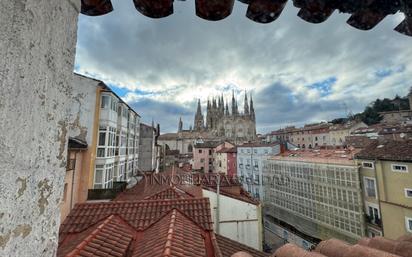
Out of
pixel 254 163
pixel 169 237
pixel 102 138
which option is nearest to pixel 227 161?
pixel 254 163

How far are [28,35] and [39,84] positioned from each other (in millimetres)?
189

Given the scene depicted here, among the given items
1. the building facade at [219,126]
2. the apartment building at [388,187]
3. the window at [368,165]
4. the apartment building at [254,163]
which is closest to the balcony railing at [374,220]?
the apartment building at [388,187]

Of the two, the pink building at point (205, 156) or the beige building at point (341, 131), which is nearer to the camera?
the pink building at point (205, 156)

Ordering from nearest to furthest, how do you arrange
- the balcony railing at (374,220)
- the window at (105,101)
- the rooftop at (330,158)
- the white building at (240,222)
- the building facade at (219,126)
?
the white building at (240,222) → the window at (105,101) → the balcony railing at (374,220) → the rooftop at (330,158) → the building facade at (219,126)

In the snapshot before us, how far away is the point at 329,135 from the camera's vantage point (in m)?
54.0

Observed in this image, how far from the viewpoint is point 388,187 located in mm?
17125

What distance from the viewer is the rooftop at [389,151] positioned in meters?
16.2

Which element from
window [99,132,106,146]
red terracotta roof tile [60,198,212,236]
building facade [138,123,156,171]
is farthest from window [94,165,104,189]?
building facade [138,123,156,171]

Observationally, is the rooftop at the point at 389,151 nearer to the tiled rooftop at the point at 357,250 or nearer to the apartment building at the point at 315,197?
the apartment building at the point at 315,197

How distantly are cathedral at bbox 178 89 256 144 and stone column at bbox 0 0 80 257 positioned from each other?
280ft

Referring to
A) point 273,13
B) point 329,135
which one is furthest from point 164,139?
point 273,13

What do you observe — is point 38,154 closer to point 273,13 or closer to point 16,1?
point 16,1

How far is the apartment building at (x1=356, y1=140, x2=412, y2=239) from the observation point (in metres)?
15.8

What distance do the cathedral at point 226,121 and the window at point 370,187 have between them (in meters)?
66.3
